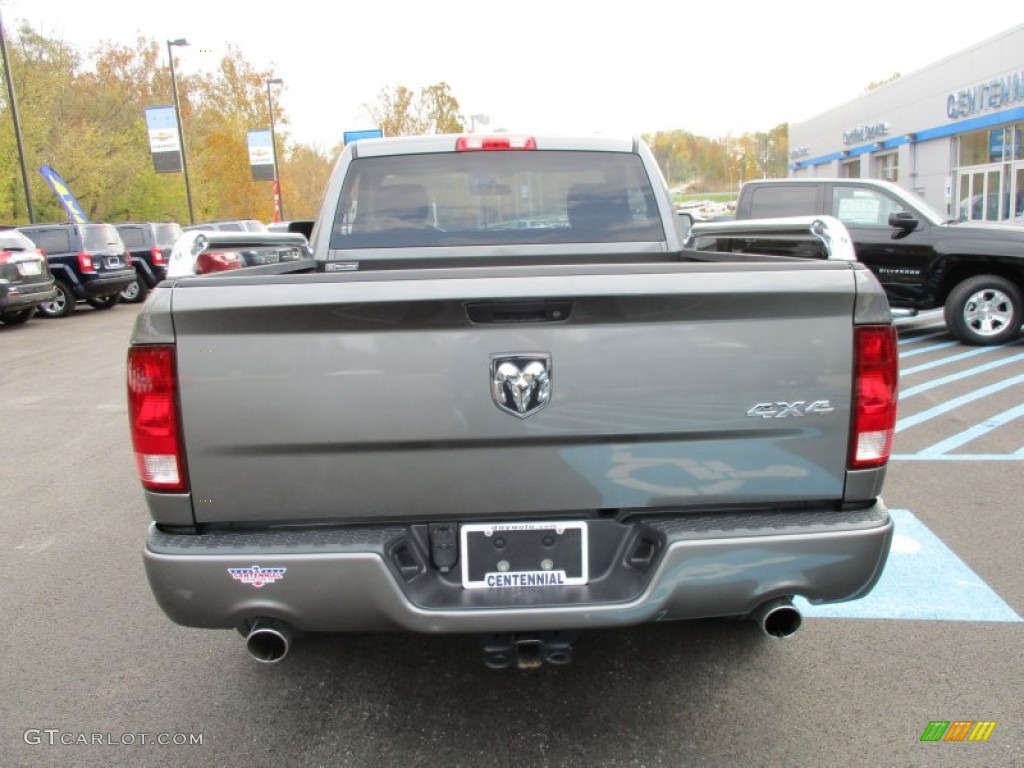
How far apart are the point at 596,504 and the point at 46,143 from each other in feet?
108

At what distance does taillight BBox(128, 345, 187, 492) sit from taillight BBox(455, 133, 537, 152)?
7.89 feet

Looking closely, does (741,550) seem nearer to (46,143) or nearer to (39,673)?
(39,673)

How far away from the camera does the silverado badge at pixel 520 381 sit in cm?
236

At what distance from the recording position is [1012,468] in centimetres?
562

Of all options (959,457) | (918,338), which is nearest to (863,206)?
(918,338)

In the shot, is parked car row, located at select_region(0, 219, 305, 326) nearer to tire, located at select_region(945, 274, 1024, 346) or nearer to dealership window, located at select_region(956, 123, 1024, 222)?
Answer: tire, located at select_region(945, 274, 1024, 346)

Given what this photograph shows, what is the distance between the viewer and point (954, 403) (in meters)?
7.48

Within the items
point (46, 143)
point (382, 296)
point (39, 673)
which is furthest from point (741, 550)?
point (46, 143)

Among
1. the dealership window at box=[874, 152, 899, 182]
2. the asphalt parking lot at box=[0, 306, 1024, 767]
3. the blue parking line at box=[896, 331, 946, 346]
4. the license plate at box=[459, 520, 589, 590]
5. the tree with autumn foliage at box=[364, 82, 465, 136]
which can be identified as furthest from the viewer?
the tree with autumn foliage at box=[364, 82, 465, 136]

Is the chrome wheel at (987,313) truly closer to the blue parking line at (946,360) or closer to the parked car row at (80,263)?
the blue parking line at (946,360)

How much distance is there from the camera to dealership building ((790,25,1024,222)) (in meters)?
25.0

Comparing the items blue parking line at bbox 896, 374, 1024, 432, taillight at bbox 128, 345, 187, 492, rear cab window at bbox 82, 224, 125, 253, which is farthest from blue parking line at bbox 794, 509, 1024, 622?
rear cab window at bbox 82, 224, 125, 253

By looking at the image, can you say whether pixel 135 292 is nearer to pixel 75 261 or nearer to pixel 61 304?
pixel 61 304

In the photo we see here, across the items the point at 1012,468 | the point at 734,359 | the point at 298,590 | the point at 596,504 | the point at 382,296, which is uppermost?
the point at 382,296
